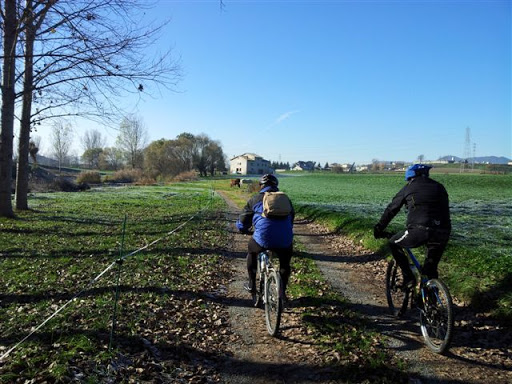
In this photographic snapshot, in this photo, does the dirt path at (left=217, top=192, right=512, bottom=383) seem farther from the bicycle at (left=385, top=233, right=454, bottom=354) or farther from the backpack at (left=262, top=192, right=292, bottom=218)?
the backpack at (left=262, top=192, right=292, bottom=218)

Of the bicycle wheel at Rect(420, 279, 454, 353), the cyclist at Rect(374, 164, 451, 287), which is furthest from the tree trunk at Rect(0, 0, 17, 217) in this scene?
the bicycle wheel at Rect(420, 279, 454, 353)

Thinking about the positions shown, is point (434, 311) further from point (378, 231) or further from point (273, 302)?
point (273, 302)

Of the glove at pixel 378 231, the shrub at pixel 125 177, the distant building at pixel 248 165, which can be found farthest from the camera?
the distant building at pixel 248 165

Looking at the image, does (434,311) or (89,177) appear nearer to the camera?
(434,311)

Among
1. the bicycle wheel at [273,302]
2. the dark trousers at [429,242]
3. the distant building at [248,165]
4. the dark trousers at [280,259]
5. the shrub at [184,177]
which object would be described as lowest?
the bicycle wheel at [273,302]

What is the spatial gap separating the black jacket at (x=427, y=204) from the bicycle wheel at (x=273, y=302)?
2.08 metres

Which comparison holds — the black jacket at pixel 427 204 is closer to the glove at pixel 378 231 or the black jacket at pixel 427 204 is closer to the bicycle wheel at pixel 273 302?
the glove at pixel 378 231

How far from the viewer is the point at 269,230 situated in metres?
5.43

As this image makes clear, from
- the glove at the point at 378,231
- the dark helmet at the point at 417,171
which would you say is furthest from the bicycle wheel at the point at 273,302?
the dark helmet at the point at 417,171

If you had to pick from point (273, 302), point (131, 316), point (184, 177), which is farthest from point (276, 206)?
point (184, 177)

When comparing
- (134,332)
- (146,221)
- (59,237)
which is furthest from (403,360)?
(146,221)

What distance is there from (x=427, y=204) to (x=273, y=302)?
8.51ft

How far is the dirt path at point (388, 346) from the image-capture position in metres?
4.11

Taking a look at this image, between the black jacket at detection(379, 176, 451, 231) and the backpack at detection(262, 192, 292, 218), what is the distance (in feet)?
5.70
